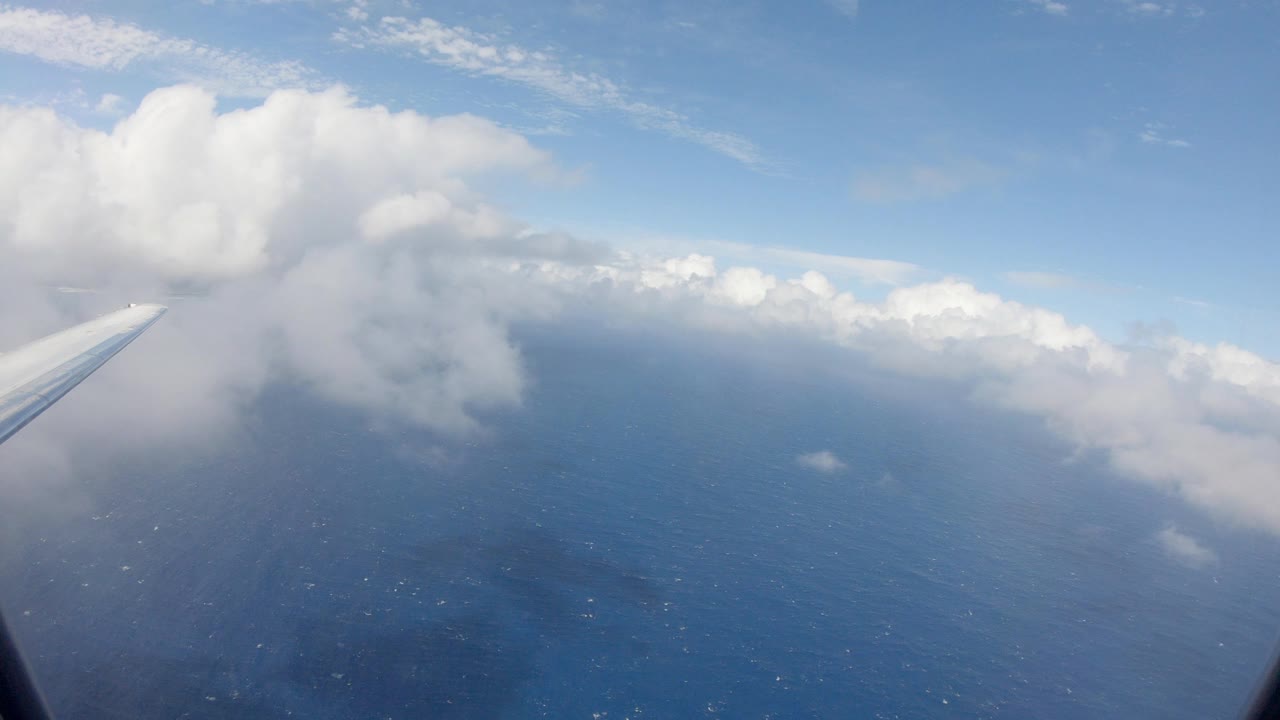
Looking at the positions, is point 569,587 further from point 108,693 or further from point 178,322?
point 178,322

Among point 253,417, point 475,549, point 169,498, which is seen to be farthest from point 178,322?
point 475,549

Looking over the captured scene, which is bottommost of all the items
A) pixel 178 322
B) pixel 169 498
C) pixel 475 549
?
pixel 178 322

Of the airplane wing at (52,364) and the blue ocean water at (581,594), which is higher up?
the airplane wing at (52,364)

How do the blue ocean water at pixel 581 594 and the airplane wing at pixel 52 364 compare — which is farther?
the blue ocean water at pixel 581 594

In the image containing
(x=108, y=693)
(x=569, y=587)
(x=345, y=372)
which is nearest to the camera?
(x=108, y=693)

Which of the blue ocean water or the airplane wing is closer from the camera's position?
the airplane wing
